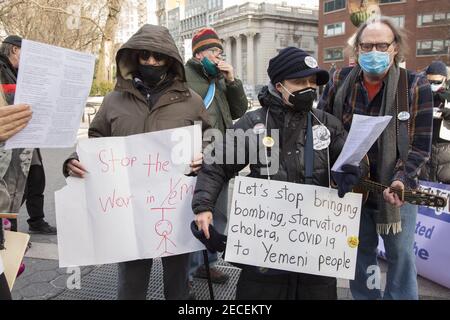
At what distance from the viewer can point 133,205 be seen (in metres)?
2.41

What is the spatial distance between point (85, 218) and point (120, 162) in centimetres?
38

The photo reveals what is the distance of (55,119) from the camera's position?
204 centimetres

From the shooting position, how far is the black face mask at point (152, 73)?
2479 millimetres

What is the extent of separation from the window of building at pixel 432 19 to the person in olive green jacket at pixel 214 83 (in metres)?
54.8

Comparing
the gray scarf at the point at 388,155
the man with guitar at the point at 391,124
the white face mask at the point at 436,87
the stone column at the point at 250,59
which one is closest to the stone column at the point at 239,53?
the stone column at the point at 250,59

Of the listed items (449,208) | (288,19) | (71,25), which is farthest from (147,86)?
(288,19)

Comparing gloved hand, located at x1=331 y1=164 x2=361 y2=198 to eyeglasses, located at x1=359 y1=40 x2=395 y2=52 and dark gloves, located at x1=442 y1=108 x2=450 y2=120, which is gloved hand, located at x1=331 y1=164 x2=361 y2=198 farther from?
dark gloves, located at x1=442 y1=108 x2=450 y2=120

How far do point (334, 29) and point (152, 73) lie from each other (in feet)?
212

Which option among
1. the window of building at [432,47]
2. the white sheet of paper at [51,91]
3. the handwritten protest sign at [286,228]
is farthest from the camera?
the window of building at [432,47]

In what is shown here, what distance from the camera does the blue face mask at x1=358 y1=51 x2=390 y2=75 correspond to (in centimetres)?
244

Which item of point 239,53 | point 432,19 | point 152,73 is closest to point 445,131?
point 152,73

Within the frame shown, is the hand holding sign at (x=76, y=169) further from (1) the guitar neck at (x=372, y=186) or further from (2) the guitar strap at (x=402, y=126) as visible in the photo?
(2) the guitar strap at (x=402, y=126)

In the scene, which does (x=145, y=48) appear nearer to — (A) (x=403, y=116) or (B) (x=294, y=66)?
(B) (x=294, y=66)

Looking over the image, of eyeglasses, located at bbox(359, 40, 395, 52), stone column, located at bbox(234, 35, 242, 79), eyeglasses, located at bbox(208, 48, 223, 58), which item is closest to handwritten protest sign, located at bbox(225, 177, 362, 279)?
eyeglasses, located at bbox(359, 40, 395, 52)
